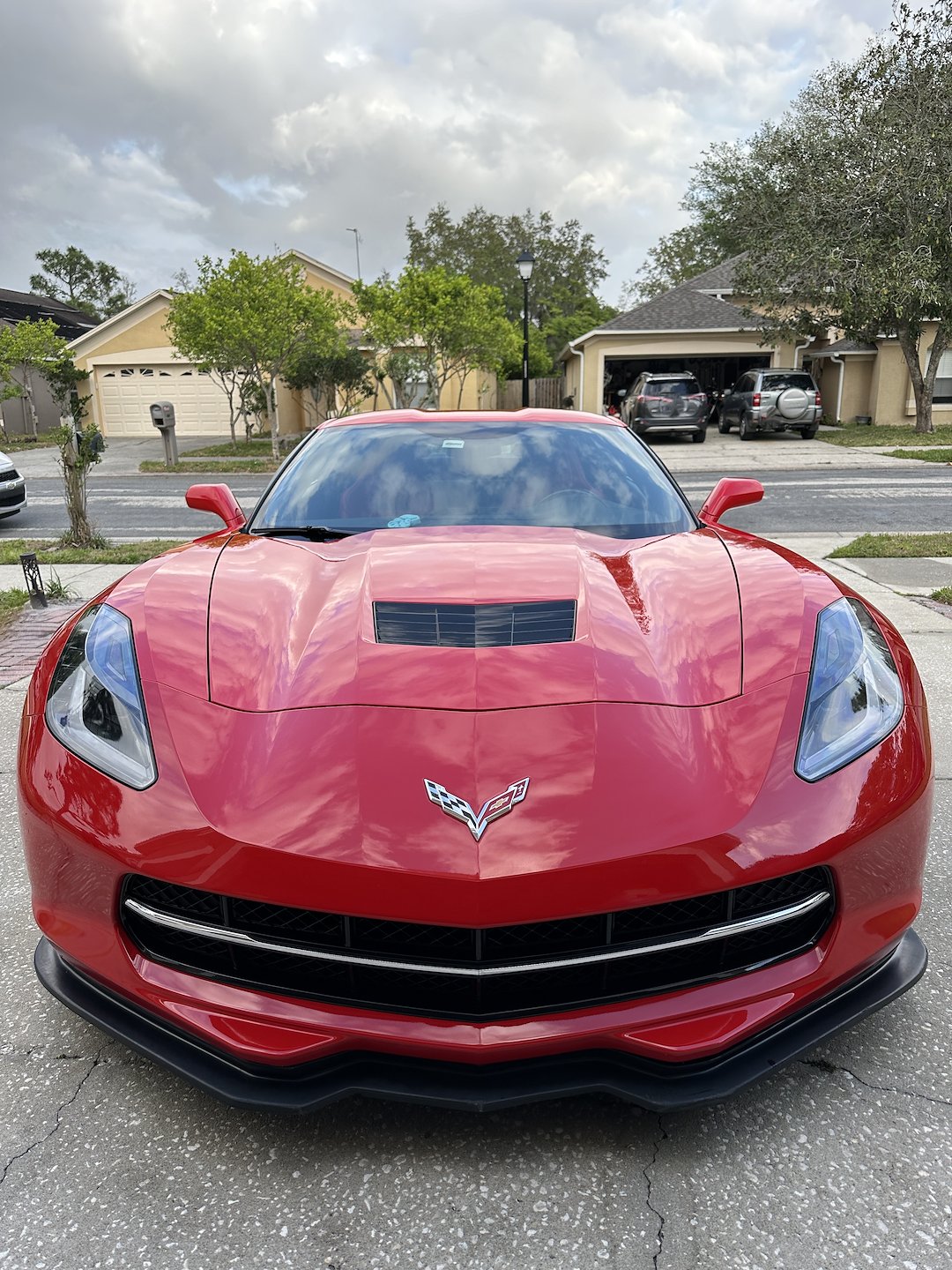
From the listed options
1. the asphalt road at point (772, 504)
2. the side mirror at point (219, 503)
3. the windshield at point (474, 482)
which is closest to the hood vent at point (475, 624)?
the windshield at point (474, 482)

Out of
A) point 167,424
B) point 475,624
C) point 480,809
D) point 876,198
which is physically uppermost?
point 876,198

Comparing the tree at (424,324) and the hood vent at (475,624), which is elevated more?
the tree at (424,324)

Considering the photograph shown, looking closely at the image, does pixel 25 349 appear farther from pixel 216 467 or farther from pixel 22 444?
pixel 216 467

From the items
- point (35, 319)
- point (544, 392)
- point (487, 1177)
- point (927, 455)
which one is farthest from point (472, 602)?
point (35, 319)

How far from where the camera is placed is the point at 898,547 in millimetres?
7777

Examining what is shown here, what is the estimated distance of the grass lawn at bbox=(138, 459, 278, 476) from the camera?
20281mm

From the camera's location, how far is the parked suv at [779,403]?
22.4m

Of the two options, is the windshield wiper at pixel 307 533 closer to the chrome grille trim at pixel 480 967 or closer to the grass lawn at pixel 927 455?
the chrome grille trim at pixel 480 967

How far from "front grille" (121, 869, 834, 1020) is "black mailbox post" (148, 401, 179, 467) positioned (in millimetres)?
20139

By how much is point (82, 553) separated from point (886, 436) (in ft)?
69.2

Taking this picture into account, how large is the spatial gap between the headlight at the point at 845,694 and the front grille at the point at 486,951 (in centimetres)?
23

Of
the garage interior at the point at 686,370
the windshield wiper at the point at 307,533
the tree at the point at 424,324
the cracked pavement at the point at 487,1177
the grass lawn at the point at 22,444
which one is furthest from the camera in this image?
the garage interior at the point at 686,370

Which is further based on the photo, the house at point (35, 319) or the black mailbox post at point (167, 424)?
the house at point (35, 319)

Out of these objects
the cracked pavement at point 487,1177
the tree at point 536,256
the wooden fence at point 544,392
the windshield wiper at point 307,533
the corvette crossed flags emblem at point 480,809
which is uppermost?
the tree at point 536,256
